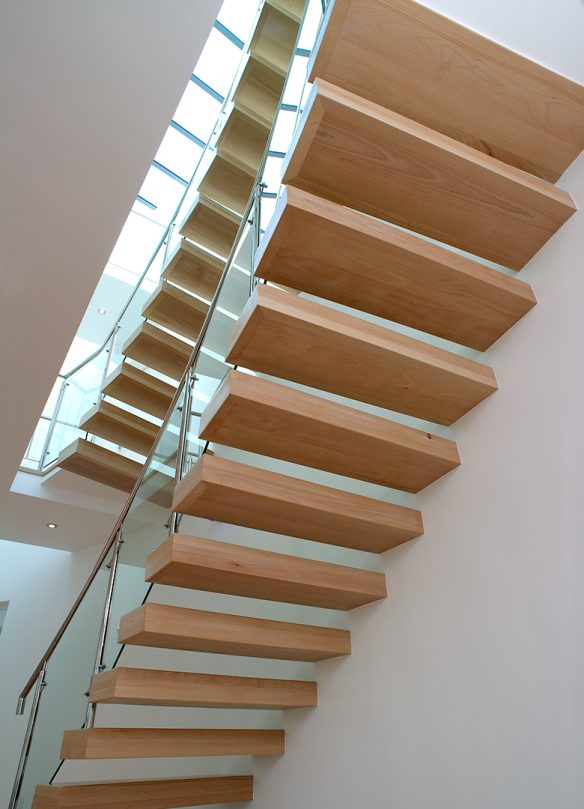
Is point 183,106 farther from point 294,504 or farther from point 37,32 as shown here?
point 294,504

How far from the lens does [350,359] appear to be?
2.10 m

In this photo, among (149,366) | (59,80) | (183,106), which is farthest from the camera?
(183,106)

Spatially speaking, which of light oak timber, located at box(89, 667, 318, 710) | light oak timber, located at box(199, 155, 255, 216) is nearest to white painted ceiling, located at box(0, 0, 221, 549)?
light oak timber, located at box(199, 155, 255, 216)

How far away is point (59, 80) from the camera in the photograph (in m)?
2.93

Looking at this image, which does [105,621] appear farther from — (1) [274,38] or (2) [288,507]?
(1) [274,38]

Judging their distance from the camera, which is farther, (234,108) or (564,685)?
(234,108)

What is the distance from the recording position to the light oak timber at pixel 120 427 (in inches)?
207

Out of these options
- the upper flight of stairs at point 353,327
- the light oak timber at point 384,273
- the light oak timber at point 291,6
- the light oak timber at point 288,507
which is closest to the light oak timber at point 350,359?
the upper flight of stairs at point 353,327

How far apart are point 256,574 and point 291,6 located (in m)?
3.56

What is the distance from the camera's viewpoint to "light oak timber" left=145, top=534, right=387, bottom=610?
7.27 feet

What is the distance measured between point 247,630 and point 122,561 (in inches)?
38.1

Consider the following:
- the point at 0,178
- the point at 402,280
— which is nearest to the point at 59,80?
the point at 0,178

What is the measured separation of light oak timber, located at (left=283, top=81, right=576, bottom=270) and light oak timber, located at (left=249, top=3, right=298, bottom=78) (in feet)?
8.44

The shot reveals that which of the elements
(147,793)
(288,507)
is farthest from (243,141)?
(147,793)
